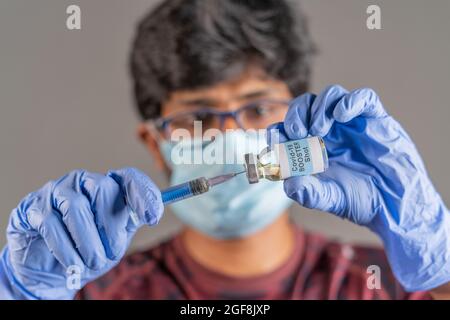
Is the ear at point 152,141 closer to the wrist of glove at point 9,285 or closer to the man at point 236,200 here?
the man at point 236,200

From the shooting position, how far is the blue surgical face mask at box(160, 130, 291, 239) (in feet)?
4.34

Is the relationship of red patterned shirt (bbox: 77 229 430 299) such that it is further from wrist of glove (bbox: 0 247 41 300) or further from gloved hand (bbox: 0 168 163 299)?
gloved hand (bbox: 0 168 163 299)

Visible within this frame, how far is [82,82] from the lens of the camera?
5.89 feet

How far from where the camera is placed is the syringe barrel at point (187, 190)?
100 centimetres

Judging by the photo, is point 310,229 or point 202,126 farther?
point 310,229

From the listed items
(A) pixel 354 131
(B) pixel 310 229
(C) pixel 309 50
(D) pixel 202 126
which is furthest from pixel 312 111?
(B) pixel 310 229

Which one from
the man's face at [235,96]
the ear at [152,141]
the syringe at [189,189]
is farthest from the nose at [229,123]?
the syringe at [189,189]

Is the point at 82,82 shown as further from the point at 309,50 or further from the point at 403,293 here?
the point at 403,293

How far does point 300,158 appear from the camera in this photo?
97 cm

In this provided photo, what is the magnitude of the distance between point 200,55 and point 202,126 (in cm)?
21

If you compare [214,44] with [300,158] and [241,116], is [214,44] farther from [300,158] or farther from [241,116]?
[300,158]

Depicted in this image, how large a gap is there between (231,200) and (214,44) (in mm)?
459

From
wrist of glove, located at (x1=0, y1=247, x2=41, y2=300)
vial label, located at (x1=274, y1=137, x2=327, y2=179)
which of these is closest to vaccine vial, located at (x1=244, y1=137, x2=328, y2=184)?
vial label, located at (x1=274, y1=137, x2=327, y2=179)

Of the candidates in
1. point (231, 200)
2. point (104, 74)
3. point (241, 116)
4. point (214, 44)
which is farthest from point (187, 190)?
point (104, 74)
